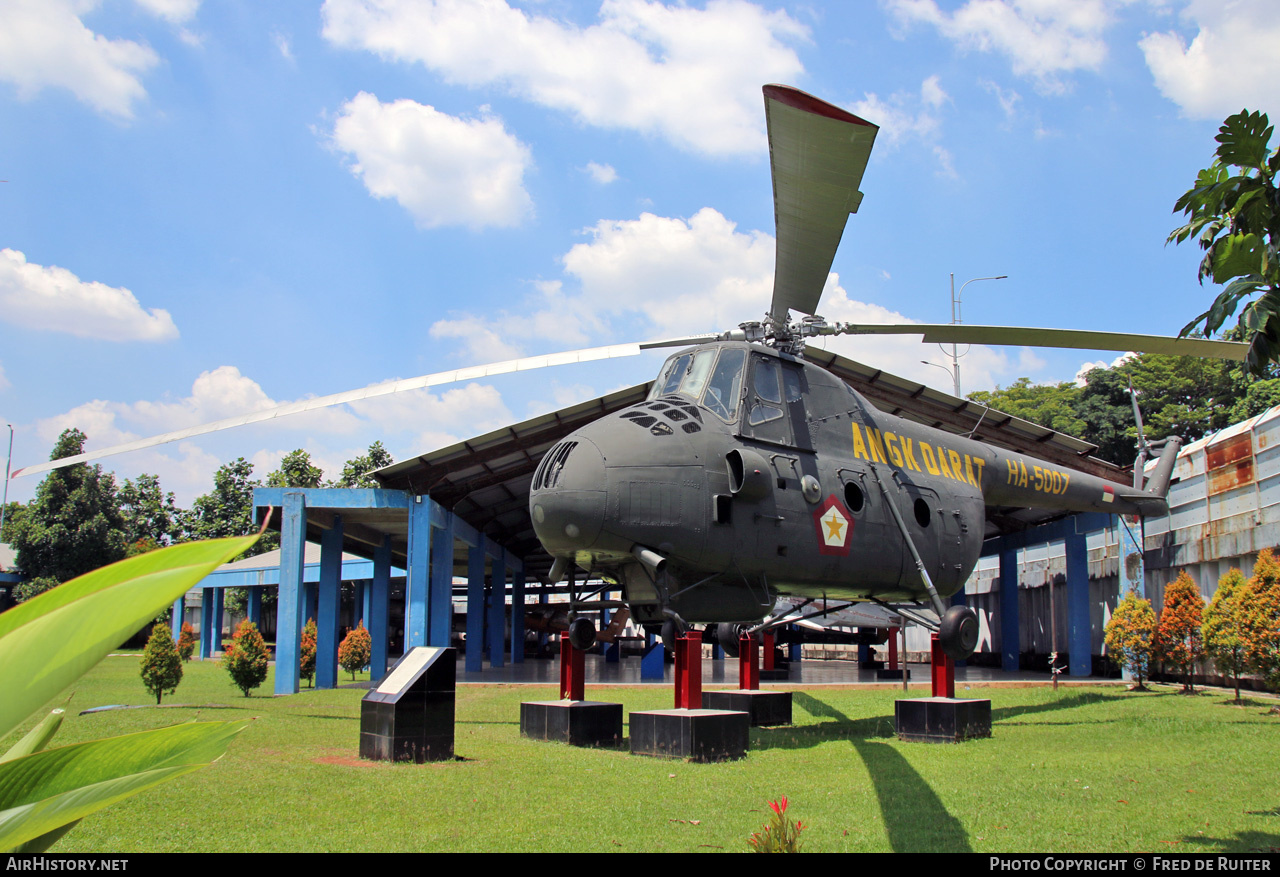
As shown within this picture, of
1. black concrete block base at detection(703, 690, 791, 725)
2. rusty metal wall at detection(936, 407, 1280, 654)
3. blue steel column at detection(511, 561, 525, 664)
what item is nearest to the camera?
black concrete block base at detection(703, 690, 791, 725)

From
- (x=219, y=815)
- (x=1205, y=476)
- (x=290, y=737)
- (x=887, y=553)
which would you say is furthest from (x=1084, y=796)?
(x=1205, y=476)

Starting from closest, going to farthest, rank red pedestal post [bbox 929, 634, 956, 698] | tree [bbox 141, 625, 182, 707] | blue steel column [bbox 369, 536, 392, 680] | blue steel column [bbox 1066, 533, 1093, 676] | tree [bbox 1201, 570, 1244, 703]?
red pedestal post [bbox 929, 634, 956, 698], tree [bbox 1201, 570, 1244, 703], tree [bbox 141, 625, 182, 707], blue steel column [bbox 1066, 533, 1093, 676], blue steel column [bbox 369, 536, 392, 680]

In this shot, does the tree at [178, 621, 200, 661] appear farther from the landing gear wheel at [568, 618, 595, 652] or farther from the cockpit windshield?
the cockpit windshield

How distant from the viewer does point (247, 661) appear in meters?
19.8

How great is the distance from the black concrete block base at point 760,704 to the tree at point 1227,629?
832cm

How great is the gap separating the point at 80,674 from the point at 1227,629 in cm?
1946

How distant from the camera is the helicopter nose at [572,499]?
954 centimetres

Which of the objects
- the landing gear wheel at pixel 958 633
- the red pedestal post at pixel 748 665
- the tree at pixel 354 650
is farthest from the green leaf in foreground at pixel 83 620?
the tree at pixel 354 650

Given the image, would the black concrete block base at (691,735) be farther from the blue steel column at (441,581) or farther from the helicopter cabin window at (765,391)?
the blue steel column at (441,581)

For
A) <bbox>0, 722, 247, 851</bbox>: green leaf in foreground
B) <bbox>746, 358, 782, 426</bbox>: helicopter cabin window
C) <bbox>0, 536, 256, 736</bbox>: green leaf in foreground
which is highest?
<bbox>746, 358, 782, 426</bbox>: helicopter cabin window

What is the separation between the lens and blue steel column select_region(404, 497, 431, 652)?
71.1 ft

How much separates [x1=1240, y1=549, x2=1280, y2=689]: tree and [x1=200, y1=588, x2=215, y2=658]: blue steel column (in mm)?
42982

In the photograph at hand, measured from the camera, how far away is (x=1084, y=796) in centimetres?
810

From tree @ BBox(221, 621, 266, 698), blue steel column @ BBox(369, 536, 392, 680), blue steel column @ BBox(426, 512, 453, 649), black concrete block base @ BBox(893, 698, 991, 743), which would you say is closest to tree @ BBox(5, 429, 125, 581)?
blue steel column @ BBox(369, 536, 392, 680)
